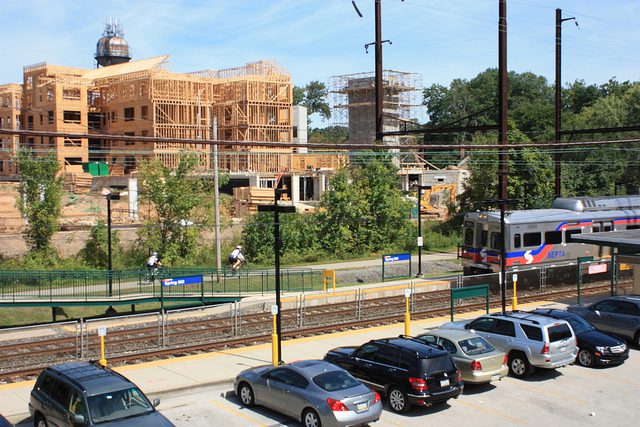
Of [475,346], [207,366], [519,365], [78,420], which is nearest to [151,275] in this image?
[207,366]

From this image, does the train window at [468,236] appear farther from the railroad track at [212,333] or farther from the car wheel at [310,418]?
the car wheel at [310,418]

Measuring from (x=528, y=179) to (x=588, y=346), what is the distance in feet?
106

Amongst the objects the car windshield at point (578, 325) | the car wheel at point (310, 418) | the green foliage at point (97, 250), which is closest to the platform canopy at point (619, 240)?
the car windshield at point (578, 325)

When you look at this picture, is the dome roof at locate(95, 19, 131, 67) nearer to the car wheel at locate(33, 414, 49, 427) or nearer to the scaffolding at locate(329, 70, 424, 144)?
the scaffolding at locate(329, 70, 424, 144)

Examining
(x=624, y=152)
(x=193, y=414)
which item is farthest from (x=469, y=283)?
(x=624, y=152)

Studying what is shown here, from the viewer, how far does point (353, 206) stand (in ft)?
149

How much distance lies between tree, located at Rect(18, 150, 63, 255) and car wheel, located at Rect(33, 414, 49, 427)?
2923 cm

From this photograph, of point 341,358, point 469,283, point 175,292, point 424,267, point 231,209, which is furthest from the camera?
point 231,209

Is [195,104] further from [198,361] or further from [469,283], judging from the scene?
[198,361]

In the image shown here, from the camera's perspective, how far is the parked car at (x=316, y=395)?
1259 cm

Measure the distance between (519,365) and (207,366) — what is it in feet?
26.7

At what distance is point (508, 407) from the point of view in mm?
15047

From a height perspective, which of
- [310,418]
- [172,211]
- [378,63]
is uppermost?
[378,63]

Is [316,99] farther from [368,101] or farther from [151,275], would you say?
[151,275]
